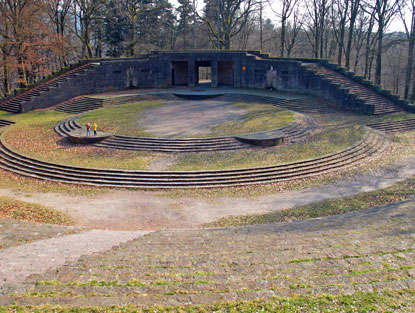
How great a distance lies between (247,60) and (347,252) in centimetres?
3753

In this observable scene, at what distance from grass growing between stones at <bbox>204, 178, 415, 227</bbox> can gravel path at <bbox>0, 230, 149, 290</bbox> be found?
4.27 meters

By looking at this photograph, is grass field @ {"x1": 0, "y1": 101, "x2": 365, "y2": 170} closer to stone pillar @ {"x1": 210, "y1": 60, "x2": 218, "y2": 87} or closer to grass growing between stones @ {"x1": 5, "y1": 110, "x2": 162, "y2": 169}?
grass growing between stones @ {"x1": 5, "y1": 110, "x2": 162, "y2": 169}

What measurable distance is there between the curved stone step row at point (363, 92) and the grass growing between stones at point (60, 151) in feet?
69.9

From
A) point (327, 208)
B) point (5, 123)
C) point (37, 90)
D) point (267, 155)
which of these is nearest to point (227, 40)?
point (37, 90)

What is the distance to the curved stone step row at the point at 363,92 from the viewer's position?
33.0 m

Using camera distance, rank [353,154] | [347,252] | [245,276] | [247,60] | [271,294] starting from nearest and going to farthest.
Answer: [271,294] < [245,276] < [347,252] < [353,154] < [247,60]

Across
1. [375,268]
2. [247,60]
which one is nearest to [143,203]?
[375,268]

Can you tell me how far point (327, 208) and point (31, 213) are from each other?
12575 millimetres

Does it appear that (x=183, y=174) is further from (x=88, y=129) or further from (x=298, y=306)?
(x=298, y=306)

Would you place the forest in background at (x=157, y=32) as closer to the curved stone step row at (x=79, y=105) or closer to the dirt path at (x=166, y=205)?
the curved stone step row at (x=79, y=105)

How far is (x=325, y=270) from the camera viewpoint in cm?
845

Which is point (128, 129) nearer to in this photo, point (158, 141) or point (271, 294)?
point (158, 141)

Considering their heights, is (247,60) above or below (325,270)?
above

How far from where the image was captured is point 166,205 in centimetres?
1725
